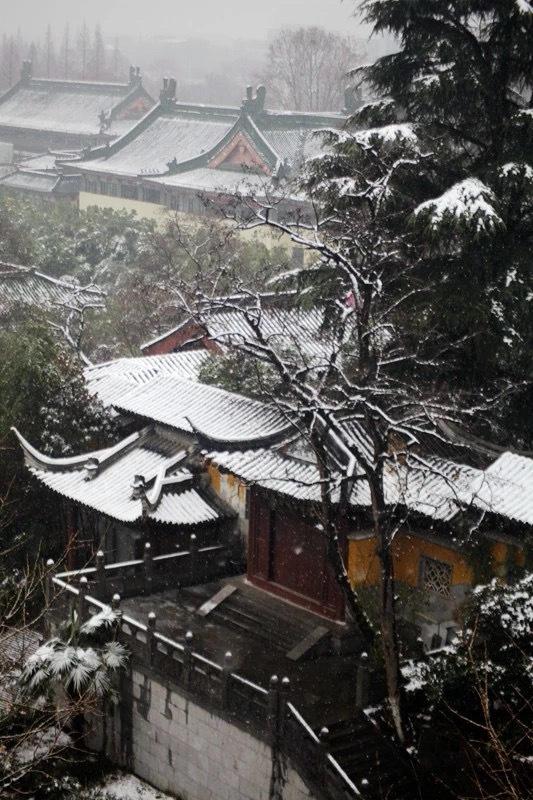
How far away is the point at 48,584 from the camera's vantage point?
1827 centimetres

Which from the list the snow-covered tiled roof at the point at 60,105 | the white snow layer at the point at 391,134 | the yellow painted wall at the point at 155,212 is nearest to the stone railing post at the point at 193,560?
the white snow layer at the point at 391,134

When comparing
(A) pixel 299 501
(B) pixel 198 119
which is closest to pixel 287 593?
(A) pixel 299 501

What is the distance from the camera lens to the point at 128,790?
662 inches

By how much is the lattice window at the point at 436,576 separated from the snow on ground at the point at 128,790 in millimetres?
5595

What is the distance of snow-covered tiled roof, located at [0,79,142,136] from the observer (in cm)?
7031

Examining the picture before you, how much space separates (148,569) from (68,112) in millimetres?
59444

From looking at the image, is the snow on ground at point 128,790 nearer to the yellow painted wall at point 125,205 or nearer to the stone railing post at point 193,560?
the stone railing post at point 193,560

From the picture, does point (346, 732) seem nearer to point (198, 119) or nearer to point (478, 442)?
point (478, 442)

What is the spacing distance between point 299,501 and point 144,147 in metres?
42.0

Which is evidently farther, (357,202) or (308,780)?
(357,202)

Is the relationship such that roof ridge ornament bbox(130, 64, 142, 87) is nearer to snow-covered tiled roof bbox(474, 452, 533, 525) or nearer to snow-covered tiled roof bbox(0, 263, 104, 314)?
snow-covered tiled roof bbox(0, 263, 104, 314)

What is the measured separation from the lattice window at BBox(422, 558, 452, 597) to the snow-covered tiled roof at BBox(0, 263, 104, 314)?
70.8 ft

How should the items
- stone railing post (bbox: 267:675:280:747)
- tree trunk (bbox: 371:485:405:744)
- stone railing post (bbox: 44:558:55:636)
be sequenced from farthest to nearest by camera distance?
1. stone railing post (bbox: 44:558:55:636)
2. stone railing post (bbox: 267:675:280:747)
3. tree trunk (bbox: 371:485:405:744)

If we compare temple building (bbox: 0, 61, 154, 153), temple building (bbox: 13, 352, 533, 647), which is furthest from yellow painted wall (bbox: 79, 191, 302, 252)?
temple building (bbox: 13, 352, 533, 647)
